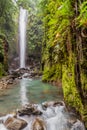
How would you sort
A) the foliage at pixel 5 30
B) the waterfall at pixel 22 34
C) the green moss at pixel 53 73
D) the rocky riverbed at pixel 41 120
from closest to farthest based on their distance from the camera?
1. the rocky riverbed at pixel 41 120
2. the green moss at pixel 53 73
3. the foliage at pixel 5 30
4. the waterfall at pixel 22 34

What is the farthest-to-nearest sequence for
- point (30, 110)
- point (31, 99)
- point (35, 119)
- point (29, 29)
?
point (29, 29) < point (31, 99) < point (30, 110) < point (35, 119)

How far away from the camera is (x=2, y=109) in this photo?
28.6ft

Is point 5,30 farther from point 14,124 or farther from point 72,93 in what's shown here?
point 14,124

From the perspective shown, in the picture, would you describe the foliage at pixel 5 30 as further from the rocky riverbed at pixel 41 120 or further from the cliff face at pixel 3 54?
the rocky riverbed at pixel 41 120

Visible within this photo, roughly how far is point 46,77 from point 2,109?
798cm

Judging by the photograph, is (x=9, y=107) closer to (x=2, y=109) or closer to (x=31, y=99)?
(x=2, y=109)

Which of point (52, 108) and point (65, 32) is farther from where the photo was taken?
point (52, 108)

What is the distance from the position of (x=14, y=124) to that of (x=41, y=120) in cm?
93

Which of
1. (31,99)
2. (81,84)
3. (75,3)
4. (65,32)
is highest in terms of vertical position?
(75,3)

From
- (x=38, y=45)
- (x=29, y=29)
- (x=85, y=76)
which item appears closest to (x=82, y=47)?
(x=85, y=76)

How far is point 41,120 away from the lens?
7402mm

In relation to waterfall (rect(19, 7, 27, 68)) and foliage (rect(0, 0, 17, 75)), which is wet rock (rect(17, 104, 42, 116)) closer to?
foliage (rect(0, 0, 17, 75))

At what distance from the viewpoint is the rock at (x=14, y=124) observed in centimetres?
687

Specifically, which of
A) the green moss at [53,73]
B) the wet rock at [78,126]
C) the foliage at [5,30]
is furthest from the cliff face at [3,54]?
the wet rock at [78,126]
